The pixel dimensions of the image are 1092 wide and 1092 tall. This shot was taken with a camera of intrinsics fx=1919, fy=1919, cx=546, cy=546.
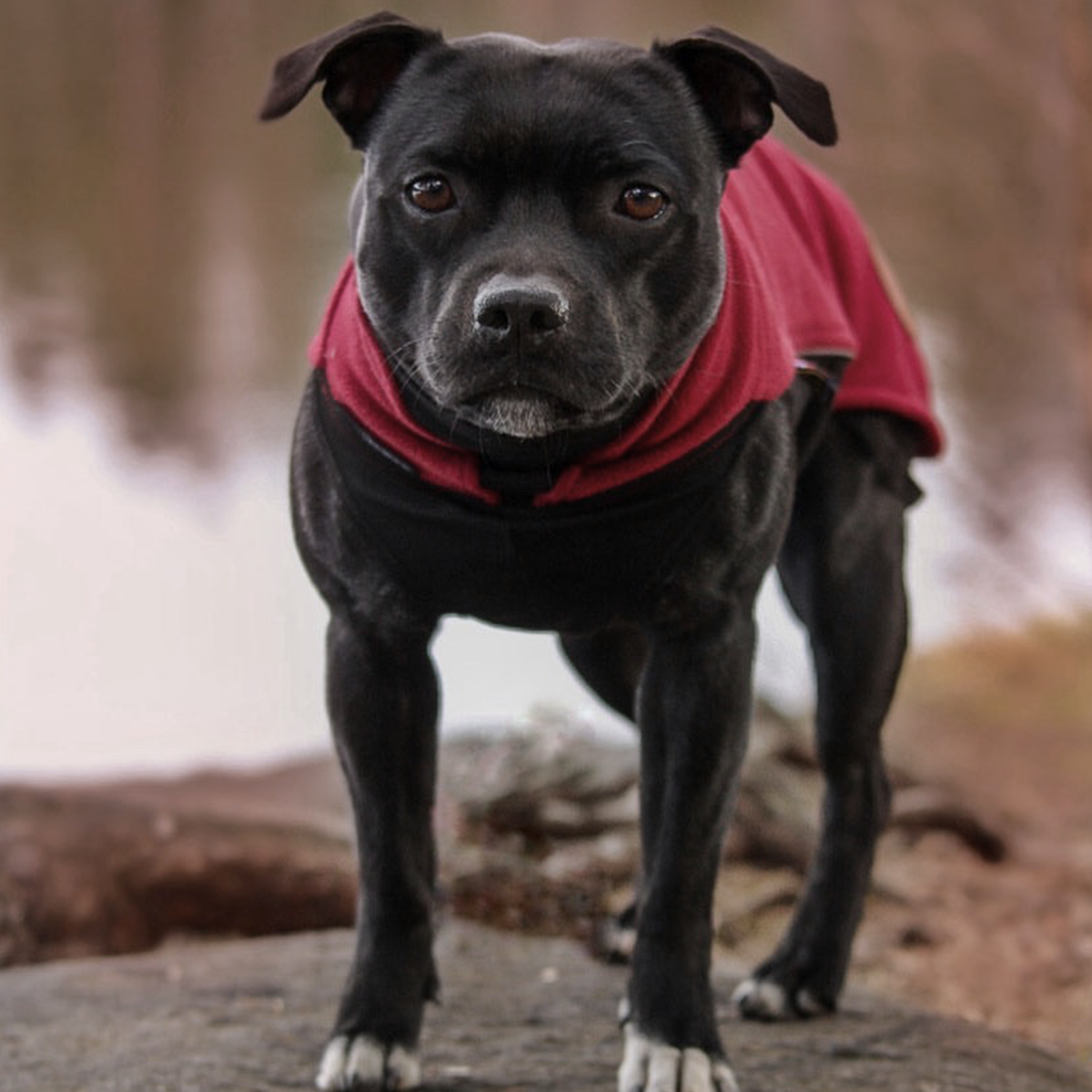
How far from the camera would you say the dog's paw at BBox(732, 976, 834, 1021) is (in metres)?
2.62

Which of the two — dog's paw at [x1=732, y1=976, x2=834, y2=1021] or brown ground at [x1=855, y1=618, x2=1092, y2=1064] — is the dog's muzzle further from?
brown ground at [x1=855, y1=618, x2=1092, y2=1064]

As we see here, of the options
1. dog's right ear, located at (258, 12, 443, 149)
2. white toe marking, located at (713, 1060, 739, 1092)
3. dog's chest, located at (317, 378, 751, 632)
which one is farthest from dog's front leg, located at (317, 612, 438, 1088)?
dog's right ear, located at (258, 12, 443, 149)

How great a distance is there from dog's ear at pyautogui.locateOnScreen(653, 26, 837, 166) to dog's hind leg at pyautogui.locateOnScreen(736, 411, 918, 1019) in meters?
0.58

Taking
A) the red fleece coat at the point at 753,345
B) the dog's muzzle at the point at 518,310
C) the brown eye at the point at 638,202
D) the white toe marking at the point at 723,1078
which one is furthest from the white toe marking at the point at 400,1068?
the brown eye at the point at 638,202

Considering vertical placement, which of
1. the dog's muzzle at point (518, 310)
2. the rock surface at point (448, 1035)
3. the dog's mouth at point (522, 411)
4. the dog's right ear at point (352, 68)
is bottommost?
the rock surface at point (448, 1035)

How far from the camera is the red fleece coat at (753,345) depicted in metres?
2.08

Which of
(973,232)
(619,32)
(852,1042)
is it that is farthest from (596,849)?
(973,232)

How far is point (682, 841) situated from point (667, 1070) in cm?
26

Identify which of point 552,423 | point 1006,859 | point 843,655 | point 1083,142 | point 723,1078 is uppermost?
point 1083,142

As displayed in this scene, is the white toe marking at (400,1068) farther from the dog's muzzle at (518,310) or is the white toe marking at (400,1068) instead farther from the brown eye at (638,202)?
the brown eye at (638,202)

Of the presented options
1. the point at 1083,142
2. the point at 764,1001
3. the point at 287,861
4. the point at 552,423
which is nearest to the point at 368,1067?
the point at 764,1001

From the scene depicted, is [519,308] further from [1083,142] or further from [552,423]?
[1083,142]

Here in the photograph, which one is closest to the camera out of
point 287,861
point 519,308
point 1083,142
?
point 519,308

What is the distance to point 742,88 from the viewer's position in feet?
6.96
